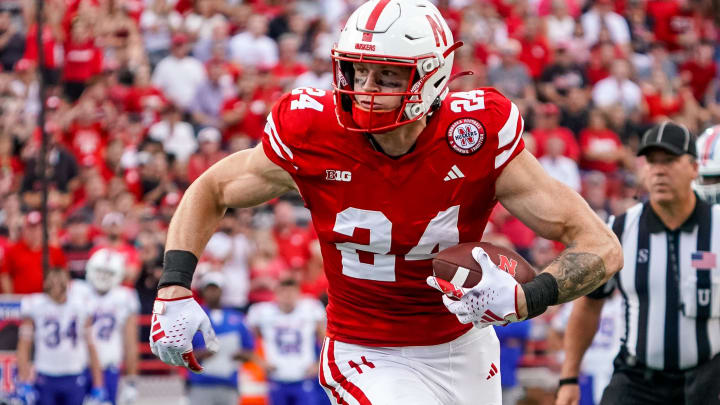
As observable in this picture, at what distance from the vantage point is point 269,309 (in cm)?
919

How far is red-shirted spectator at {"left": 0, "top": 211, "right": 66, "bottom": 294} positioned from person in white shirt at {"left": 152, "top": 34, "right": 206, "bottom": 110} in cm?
211

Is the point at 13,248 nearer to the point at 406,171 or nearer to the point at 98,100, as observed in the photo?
the point at 98,100

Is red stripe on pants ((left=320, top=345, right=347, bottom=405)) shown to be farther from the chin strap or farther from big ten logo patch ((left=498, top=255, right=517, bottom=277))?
the chin strap

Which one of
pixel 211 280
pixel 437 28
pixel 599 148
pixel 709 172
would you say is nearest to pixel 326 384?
pixel 437 28

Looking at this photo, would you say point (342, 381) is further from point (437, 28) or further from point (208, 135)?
point (208, 135)

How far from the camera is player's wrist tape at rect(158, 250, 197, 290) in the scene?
12.4 feet

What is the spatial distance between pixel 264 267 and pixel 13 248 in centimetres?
201

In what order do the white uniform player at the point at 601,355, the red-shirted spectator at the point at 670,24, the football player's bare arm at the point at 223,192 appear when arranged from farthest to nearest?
the red-shirted spectator at the point at 670,24 → the white uniform player at the point at 601,355 → the football player's bare arm at the point at 223,192

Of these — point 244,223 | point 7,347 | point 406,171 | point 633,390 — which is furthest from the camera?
point 244,223

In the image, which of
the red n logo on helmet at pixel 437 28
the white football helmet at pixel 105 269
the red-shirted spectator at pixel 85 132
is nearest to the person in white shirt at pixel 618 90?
the red-shirted spectator at pixel 85 132

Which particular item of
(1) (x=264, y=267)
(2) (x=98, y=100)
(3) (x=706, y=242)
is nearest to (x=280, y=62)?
(2) (x=98, y=100)

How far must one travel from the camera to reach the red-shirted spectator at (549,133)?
10898 millimetres

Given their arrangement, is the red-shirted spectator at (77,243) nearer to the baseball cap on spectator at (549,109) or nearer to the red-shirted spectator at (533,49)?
the baseball cap on spectator at (549,109)

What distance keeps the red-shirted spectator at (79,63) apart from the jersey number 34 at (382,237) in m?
7.53
